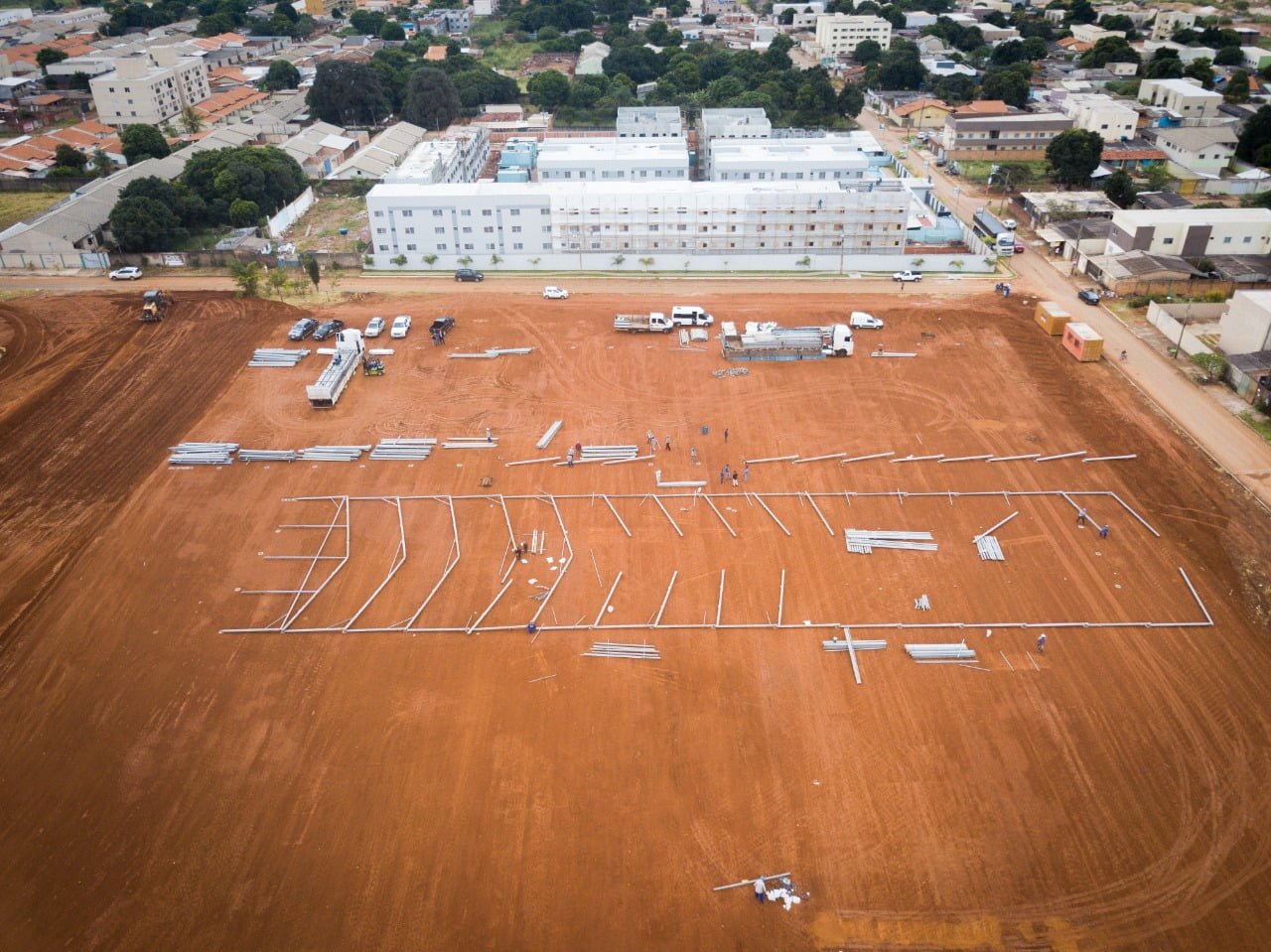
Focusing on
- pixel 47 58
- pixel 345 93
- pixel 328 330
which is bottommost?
pixel 328 330

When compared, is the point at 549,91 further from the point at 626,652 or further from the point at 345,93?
the point at 626,652

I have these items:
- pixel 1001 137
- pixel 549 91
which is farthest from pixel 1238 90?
pixel 549 91

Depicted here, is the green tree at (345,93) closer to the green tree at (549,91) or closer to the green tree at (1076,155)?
the green tree at (549,91)

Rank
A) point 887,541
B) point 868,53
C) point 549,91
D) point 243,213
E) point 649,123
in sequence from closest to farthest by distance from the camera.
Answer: point 887,541 < point 243,213 < point 649,123 < point 549,91 < point 868,53

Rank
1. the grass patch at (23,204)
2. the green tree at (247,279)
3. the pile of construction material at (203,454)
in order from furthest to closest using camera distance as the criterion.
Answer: the grass patch at (23,204) → the green tree at (247,279) → the pile of construction material at (203,454)

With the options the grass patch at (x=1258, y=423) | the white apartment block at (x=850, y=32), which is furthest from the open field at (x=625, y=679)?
the white apartment block at (x=850, y=32)

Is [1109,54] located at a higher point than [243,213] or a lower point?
higher

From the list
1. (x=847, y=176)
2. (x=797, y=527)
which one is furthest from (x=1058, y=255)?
(x=797, y=527)
